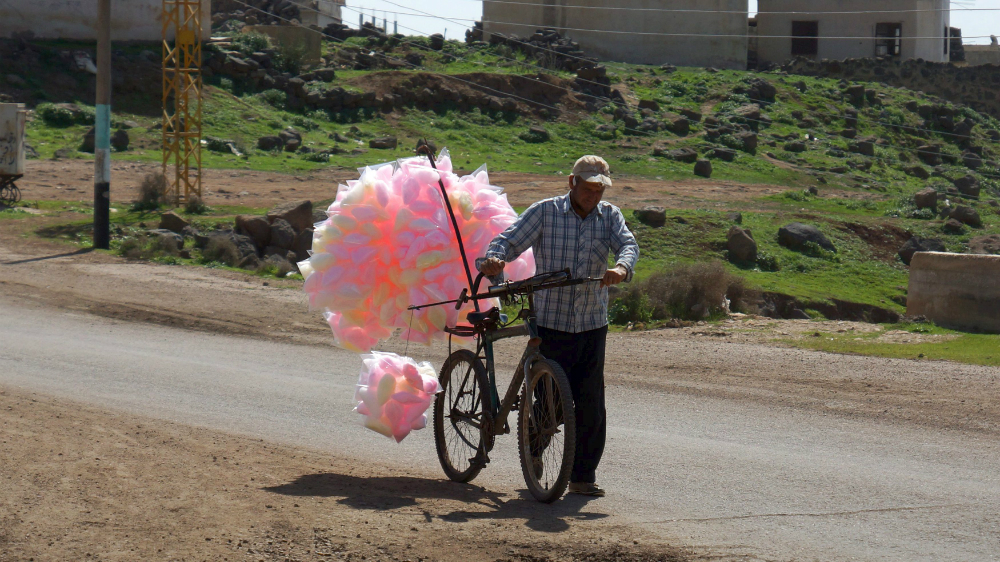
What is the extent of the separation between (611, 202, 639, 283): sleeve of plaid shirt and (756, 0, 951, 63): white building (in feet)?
184

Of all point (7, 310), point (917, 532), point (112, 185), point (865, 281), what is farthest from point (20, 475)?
point (112, 185)

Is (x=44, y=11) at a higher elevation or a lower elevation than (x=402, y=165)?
higher

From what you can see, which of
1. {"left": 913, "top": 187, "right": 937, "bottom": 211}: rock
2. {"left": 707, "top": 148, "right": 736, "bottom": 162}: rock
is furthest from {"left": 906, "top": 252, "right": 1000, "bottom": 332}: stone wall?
{"left": 707, "top": 148, "right": 736, "bottom": 162}: rock

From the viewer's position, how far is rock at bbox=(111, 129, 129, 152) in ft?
106

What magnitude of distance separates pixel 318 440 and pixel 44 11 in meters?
39.3

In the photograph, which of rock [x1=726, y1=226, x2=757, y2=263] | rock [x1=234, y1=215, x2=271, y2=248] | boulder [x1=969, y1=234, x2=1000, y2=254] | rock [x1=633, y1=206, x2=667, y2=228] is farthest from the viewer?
boulder [x1=969, y1=234, x2=1000, y2=254]

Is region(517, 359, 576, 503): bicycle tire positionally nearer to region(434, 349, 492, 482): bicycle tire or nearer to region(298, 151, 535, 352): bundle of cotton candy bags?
region(434, 349, 492, 482): bicycle tire

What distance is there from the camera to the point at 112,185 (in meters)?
27.3

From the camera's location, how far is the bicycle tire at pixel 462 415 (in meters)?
5.99

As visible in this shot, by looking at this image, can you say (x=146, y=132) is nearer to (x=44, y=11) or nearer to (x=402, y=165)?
(x=44, y=11)

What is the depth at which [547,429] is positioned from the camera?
560 cm

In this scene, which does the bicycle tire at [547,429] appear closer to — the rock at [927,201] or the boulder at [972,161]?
the rock at [927,201]

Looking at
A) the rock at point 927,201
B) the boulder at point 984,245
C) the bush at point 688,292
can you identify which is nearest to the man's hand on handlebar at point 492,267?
the bush at point 688,292

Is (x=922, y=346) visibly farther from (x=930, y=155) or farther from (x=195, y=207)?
(x=930, y=155)
